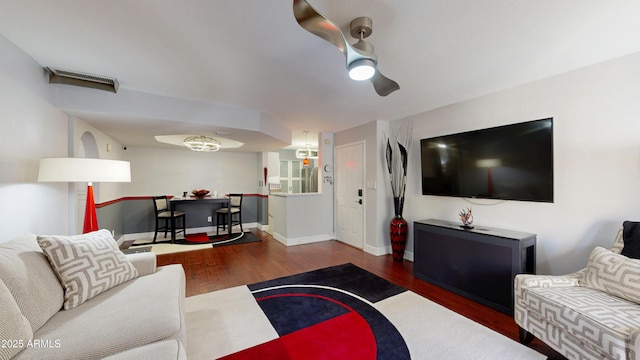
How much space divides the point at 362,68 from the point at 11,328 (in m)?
2.03

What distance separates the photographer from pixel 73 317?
1.22 meters

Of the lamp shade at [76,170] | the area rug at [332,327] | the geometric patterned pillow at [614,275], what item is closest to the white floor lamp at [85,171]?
the lamp shade at [76,170]

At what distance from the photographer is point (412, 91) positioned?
107 inches

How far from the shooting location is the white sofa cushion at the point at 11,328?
0.90 metres

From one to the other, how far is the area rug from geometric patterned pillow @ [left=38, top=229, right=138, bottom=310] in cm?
75

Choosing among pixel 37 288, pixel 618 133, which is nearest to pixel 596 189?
pixel 618 133

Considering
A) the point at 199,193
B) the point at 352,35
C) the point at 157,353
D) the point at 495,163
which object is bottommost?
the point at 157,353

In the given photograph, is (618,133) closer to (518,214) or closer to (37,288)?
(518,214)

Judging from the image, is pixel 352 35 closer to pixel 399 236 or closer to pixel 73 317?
pixel 73 317

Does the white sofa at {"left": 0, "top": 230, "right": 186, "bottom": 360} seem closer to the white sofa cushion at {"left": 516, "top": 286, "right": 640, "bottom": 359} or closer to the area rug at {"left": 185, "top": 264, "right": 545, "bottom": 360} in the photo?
the area rug at {"left": 185, "top": 264, "right": 545, "bottom": 360}

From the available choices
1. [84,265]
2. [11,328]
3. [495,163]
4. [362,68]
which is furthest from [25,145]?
[495,163]

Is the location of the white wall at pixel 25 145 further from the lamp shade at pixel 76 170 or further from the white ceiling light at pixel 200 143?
the white ceiling light at pixel 200 143

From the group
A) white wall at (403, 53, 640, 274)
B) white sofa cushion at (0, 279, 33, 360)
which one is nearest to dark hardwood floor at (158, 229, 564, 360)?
white wall at (403, 53, 640, 274)

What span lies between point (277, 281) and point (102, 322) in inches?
74.0
